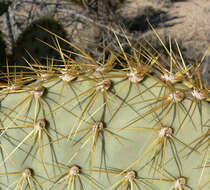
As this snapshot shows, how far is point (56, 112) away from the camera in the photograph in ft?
3.19

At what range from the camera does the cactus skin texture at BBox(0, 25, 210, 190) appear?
86cm

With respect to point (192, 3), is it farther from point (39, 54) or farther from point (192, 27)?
point (39, 54)

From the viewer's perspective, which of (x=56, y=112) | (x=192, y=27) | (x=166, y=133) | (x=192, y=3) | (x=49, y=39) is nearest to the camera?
(x=166, y=133)

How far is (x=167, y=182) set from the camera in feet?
2.86

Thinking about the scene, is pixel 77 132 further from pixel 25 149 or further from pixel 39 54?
pixel 39 54

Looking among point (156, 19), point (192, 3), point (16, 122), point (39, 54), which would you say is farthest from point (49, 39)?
point (192, 3)

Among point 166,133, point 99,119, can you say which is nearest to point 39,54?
point 99,119

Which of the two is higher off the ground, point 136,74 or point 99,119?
point 136,74

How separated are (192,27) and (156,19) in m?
0.51

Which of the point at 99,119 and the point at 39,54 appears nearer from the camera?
the point at 99,119

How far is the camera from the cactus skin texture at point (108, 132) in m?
0.86

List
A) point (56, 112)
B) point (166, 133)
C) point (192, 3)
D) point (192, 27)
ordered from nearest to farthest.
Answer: point (166, 133), point (56, 112), point (192, 27), point (192, 3)

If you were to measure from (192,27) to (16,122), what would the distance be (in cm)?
362

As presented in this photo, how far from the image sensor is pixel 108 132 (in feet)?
2.98
